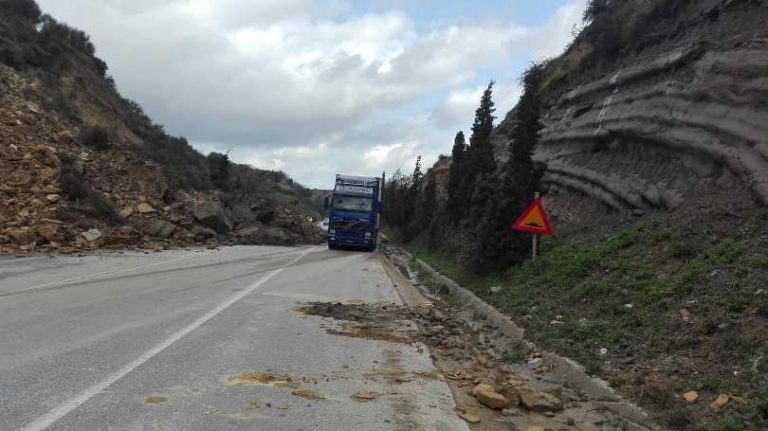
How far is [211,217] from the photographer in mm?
35250

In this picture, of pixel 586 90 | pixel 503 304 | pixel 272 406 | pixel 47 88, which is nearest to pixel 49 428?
pixel 272 406

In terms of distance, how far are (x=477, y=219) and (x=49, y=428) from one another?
16439 mm

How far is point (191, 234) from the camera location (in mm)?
31625

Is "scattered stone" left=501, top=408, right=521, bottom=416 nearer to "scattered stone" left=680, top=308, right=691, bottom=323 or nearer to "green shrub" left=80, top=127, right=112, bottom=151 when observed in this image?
"scattered stone" left=680, top=308, right=691, bottom=323

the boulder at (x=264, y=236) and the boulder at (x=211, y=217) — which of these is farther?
the boulder at (x=264, y=236)

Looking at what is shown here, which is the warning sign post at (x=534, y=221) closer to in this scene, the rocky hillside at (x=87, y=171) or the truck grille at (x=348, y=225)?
the rocky hillside at (x=87, y=171)

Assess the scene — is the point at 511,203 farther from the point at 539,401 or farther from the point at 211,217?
the point at 211,217

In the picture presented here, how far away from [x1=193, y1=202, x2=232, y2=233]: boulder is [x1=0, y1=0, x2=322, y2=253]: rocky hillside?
6 cm

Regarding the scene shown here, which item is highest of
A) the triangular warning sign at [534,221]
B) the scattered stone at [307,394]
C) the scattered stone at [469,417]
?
the triangular warning sign at [534,221]

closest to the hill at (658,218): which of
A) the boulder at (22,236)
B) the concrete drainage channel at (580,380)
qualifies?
the concrete drainage channel at (580,380)

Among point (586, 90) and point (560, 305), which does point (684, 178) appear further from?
point (586, 90)

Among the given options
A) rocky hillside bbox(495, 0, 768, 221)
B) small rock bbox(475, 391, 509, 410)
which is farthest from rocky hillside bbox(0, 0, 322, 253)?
small rock bbox(475, 391, 509, 410)

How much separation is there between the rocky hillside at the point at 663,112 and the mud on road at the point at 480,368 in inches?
209

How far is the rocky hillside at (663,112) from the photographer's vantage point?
40.0 feet
